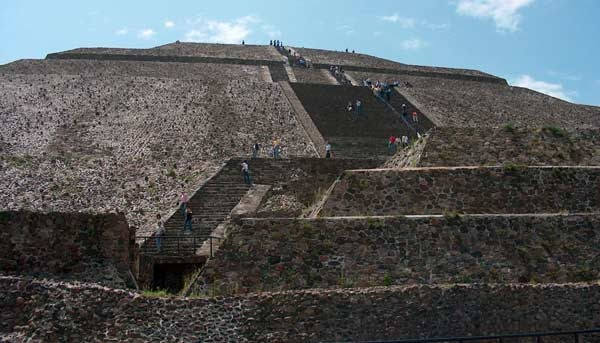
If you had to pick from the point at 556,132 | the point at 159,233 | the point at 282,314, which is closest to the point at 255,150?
the point at 159,233

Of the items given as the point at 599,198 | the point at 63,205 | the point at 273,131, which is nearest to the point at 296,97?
the point at 273,131

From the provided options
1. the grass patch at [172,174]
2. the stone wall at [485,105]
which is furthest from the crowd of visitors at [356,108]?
the grass patch at [172,174]

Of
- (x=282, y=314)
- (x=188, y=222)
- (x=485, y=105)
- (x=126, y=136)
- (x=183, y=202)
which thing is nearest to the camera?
(x=282, y=314)

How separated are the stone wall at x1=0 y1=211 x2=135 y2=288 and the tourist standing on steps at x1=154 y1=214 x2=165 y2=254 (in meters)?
2.69

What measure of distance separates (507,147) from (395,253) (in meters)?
6.55

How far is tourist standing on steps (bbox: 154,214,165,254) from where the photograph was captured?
15.4 m

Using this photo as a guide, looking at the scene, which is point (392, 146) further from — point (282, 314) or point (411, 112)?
point (282, 314)

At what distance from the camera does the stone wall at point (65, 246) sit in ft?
37.6

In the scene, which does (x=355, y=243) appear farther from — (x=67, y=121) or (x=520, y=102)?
(x=520, y=102)

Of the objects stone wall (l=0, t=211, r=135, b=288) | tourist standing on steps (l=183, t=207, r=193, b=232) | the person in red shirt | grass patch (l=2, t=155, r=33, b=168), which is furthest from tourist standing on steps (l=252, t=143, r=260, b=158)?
stone wall (l=0, t=211, r=135, b=288)

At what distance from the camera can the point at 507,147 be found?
17.0m

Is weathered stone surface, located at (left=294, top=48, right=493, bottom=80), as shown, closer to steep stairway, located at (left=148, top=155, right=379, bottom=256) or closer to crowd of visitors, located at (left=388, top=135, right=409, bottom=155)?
crowd of visitors, located at (left=388, top=135, right=409, bottom=155)

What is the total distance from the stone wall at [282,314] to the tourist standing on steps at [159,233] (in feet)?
13.9

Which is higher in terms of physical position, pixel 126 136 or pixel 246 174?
pixel 126 136
